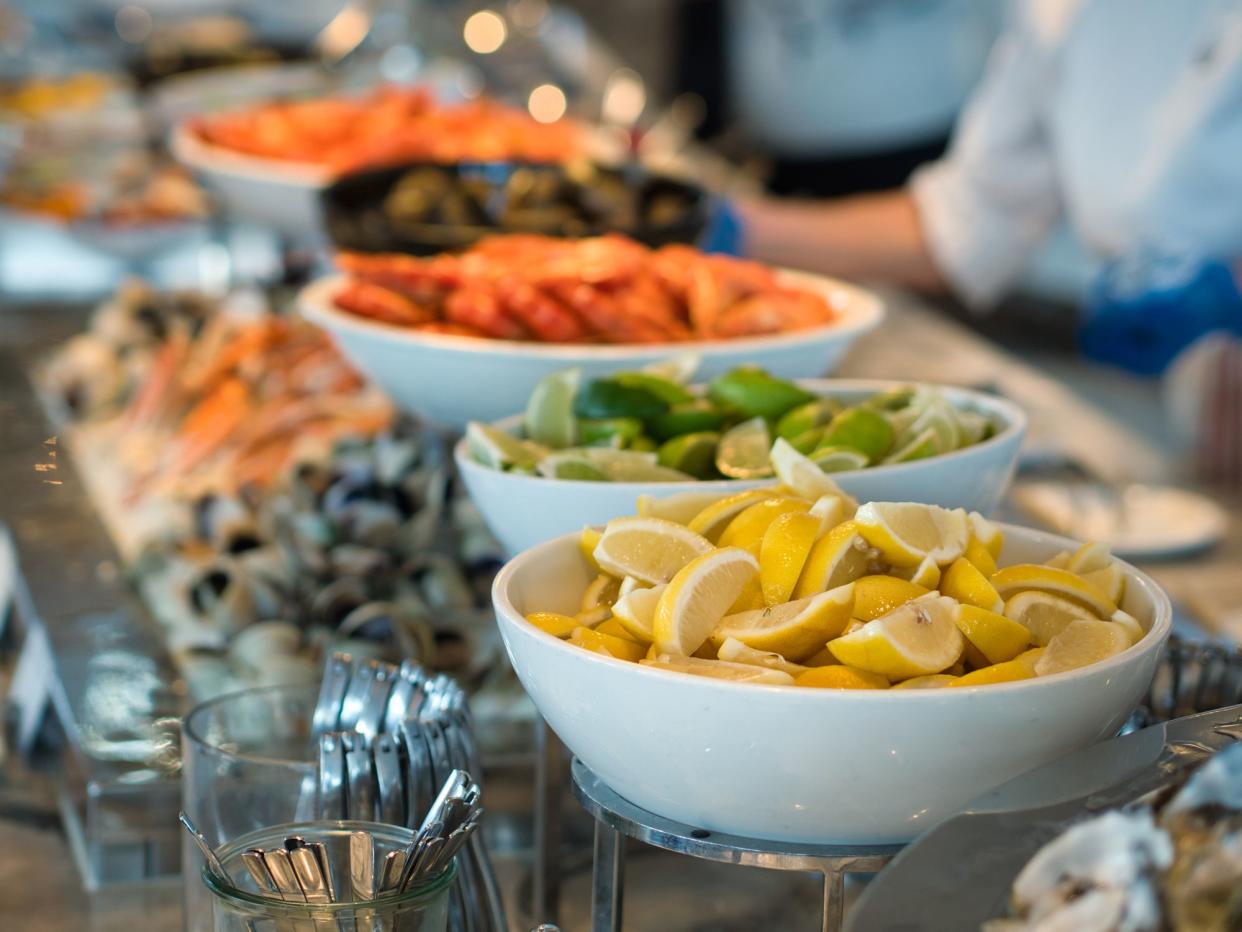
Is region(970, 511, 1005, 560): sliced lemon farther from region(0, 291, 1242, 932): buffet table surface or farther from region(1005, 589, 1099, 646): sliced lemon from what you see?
region(0, 291, 1242, 932): buffet table surface

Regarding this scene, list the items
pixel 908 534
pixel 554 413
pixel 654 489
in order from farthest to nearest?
pixel 554 413
pixel 654 489
pixel 908 534

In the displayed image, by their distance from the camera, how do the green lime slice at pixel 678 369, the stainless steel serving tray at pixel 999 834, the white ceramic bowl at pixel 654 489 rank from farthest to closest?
the green lime slice at pixel 678 369
the white ceramic bowl at pixel 654 489
the stainless steel serving tray at pixel 999 834

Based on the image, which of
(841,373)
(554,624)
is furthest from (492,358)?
(841,373)

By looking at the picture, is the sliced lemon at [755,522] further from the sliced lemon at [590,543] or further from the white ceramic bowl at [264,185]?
the white ceramic bowl at [264,185]

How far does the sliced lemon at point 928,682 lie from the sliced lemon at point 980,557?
0.28ft

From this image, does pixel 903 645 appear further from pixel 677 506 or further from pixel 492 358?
pixel 492 358

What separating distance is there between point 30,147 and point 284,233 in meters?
0.68

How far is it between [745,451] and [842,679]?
0.83 feet

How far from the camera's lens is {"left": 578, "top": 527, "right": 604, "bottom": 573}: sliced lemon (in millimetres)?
616

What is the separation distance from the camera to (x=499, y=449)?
0.77 m

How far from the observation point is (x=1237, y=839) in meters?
0.42

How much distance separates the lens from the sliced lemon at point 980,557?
0.59 meters

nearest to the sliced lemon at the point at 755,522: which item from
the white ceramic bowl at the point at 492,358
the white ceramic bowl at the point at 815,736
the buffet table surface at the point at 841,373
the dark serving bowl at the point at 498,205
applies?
the white ceramic bowl at the point at 815,736

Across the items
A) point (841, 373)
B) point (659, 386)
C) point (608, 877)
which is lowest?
point (841, 373)
